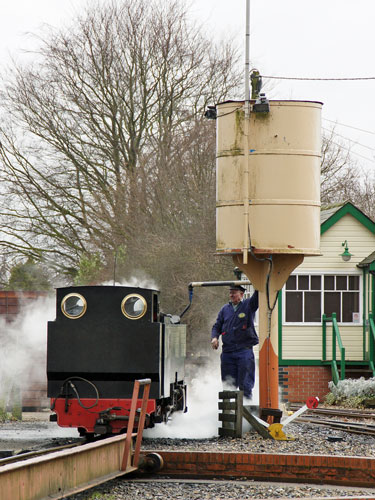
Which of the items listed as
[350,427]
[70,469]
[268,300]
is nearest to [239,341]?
[268,300]

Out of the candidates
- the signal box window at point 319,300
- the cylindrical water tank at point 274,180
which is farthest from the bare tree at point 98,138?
the cylindrical water tank at point 274,180

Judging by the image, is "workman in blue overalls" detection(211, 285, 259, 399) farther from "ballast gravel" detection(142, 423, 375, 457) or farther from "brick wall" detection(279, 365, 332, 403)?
"brick wall" detection(279, 365, 332, 403)

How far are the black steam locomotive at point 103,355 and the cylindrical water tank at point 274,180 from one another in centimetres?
155

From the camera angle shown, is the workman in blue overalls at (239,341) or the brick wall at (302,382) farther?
the brick wall at (302,382)

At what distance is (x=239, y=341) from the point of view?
Answer: 39.6ft

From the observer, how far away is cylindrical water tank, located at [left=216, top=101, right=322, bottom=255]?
1132 centimetres

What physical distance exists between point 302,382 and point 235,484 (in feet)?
45.4

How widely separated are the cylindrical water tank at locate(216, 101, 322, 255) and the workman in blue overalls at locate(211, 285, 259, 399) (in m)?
0.94

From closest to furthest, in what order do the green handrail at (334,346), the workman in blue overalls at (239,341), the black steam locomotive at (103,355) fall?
the black steam locomotive at (103,355) → the workman in blue overalls at (239,341) → the green handrail at (334,346)

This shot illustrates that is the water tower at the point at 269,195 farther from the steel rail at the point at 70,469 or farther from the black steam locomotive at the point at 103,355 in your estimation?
the steel rail at the point at 70,469

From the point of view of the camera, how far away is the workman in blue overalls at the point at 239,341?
1202 centimetres

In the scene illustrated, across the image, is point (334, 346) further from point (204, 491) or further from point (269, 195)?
point (204, 491)

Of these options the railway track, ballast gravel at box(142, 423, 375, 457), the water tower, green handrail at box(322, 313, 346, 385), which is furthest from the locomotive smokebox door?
green handrail at box(322, 313, 346, 385)

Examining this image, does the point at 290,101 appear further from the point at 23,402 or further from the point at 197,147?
the point at 197,147
